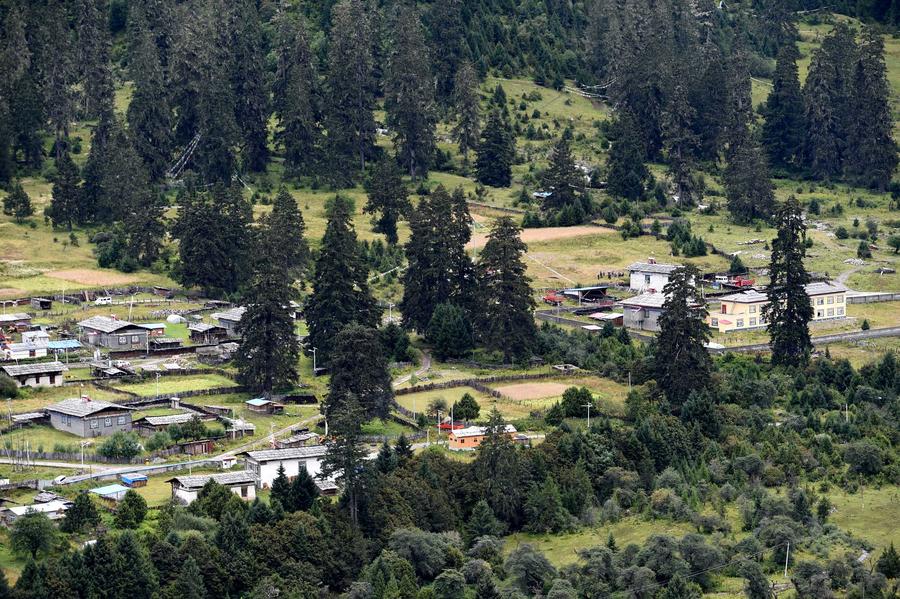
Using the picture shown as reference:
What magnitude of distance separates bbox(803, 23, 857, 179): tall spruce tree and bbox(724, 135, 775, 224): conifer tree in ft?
49.1

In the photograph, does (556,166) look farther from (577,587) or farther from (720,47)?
(577,587)

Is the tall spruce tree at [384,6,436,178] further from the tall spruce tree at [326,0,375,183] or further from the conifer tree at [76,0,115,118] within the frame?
the conifer tree at [76,0,115,118]

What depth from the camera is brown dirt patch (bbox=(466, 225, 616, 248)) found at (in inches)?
5492

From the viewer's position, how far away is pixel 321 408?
10094 centimetres

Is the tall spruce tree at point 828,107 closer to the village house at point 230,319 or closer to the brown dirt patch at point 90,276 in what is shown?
the village house at point 230,319

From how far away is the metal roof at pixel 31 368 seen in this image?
10525 cm

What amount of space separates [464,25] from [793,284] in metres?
65.6

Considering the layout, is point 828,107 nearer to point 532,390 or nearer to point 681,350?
point 681,350

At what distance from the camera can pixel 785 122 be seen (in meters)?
167

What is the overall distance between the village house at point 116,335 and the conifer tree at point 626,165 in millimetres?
49508

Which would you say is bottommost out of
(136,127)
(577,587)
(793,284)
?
(577,587)

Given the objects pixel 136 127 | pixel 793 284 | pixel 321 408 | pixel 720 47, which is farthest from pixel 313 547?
pixel 720 47

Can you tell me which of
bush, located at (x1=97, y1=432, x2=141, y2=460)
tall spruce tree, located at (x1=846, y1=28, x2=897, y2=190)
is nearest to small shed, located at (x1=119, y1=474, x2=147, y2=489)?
bush, located at (x1=97, y1=432, x2=141, y2=460)

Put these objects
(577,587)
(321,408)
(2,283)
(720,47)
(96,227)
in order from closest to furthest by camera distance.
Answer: (577,587) < (321,408) < (2,283) < (96,227) < (720,47)
